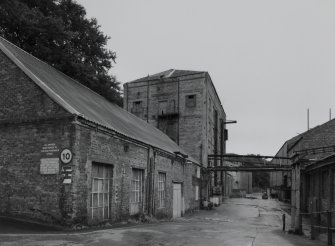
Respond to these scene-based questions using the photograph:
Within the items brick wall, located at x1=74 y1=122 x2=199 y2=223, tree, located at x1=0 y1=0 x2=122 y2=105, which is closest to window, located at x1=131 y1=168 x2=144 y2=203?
brick wall, located at x1=74 y1=122 x2=199 y2=223

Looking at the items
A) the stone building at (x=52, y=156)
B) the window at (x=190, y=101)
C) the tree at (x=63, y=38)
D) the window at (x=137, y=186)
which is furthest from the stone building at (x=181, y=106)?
the stone building at (x=52, y=156)

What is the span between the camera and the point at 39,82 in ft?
42.4

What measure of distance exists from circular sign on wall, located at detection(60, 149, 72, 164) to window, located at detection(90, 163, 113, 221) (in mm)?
1588

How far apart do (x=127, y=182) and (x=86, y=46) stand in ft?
56.9

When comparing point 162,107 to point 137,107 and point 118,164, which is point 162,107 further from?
point 118,164

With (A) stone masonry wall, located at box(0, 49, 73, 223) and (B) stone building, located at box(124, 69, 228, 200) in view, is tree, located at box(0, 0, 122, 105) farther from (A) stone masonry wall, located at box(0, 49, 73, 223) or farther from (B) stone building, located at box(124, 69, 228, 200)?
(A) stone masonry wall, located at box(0, 49, 73, 223)

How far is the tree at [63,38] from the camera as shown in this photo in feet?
79.8

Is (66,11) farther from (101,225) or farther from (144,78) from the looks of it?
(101,225)

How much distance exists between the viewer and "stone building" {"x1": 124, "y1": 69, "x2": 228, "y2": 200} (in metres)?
37.6

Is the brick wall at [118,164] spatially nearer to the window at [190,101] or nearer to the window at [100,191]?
the window at [100,191]

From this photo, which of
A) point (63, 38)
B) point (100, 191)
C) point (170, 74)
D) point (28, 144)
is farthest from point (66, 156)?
point (170, 74)

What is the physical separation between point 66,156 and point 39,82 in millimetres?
2894

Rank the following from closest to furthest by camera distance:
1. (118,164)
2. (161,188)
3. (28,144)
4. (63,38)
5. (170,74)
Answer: (28,144) < (118,164) < (161,188) < (63,38) < (170,74)

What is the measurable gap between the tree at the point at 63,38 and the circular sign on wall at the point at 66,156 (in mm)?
14944
